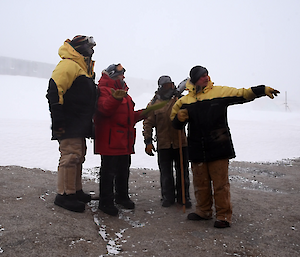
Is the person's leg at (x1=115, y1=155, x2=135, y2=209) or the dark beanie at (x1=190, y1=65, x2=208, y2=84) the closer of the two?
the dark beanie at (x1=190, y1=65, x2=208, y2=84)

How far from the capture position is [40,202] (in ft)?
12.4

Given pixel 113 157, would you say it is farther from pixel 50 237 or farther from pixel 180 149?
pixel 50 237

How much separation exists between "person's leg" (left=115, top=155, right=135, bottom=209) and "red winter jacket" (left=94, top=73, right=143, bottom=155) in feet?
0.63

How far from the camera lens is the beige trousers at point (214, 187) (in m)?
3.41

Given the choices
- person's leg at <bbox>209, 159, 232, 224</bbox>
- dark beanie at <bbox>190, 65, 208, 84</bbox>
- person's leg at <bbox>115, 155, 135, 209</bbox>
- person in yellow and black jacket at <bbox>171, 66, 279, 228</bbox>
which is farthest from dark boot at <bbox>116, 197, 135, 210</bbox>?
dark beanie at <bbox>190, 65, 208, 84</bbox>

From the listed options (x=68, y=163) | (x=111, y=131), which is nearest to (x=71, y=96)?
(x=111, y=131)

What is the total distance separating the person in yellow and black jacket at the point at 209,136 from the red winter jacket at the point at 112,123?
28.4 inches

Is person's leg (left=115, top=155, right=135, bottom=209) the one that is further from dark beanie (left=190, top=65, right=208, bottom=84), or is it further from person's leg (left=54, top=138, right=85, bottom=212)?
dark beanie (left=190, top=65, right=208, bottom=84)

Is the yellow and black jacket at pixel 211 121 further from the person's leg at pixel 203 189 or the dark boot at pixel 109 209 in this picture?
the dark boot at pixel 109 209

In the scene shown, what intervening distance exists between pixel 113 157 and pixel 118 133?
0.33 metres

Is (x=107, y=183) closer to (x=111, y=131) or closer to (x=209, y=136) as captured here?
(x=111, y=131)

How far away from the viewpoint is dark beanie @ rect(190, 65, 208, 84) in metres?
3.52

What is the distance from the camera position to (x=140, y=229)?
11.1 feet

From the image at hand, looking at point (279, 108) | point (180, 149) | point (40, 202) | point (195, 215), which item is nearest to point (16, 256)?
point (40, 202)
